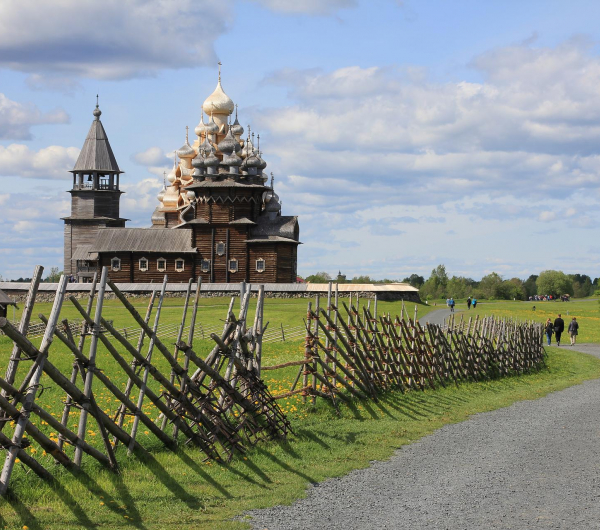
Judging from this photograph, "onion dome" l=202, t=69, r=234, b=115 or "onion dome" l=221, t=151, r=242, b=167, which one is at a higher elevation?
"onion dome" l=202, t=69, r=234, b=115

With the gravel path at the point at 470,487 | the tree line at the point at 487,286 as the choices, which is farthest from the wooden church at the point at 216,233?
the gravel path at the point at 470,487

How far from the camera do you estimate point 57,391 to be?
56.9ft

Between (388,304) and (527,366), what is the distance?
2936cm

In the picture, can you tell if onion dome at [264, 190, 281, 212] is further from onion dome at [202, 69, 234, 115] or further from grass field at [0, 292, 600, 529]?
grass field at [0, 292, 600, 529]

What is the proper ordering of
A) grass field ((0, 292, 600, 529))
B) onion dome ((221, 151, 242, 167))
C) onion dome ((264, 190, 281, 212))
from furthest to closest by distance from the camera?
1. onion dome ((264, 190, 281, 212))
2. onion dome ((221, 151, 242, 167))
3. grass field ((0, 292, 600, 529))

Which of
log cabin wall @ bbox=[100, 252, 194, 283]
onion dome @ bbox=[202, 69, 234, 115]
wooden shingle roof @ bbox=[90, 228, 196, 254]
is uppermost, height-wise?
onion dome @ bbox=[202, 69, 234, 115]

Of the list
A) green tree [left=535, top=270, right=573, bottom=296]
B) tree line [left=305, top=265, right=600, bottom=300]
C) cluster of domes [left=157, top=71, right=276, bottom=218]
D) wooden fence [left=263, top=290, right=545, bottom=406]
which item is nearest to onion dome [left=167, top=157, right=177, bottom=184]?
cluster of domes [left=157, top=71, right=276, bottom=218]

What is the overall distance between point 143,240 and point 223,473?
60433mm

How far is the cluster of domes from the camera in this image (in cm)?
6762

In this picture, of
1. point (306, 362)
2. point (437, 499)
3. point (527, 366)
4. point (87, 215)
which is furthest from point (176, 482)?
point (87, 215)

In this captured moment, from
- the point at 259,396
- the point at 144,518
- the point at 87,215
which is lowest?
the point at 144,518

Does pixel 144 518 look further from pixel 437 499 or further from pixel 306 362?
pixel 306 362

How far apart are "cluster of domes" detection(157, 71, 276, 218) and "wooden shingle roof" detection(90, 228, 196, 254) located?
4.12 metres

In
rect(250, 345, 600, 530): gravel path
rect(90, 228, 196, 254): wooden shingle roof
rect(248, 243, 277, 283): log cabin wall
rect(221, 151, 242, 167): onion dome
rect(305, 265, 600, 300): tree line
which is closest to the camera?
rect(250, 345, 600, 530): gravel path
